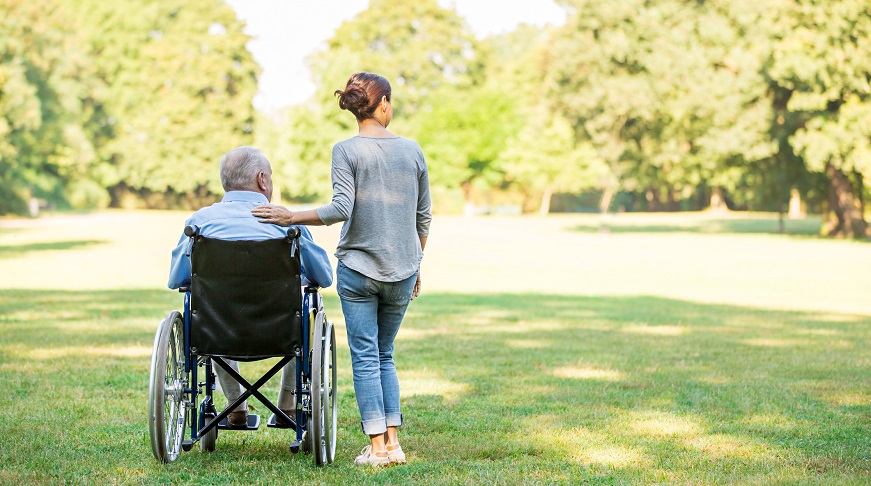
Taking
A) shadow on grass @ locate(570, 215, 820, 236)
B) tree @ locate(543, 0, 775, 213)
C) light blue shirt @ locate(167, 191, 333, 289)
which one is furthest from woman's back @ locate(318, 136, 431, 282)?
shadow on grass @ locate(570, 215, 820, 236)

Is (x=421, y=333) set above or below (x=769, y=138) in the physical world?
below

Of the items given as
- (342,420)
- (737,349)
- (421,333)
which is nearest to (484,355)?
(421,333)

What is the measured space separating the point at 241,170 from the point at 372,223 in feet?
2.19

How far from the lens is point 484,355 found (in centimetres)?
867

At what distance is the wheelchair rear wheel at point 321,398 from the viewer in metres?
4.30

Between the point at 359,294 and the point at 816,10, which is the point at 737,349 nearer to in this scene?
the point at 359,294

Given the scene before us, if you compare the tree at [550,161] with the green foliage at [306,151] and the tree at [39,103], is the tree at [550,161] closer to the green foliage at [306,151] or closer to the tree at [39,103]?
the green foliage at [306,151]

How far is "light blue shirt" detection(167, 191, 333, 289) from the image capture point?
4.40m

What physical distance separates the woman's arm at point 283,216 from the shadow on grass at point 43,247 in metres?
21.2

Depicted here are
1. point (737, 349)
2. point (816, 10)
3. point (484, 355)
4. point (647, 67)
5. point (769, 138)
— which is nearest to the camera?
point (484, 355)

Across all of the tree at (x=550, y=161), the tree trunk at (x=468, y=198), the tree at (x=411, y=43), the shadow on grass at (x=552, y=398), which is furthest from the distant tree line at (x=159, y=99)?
the shadow on grass at (x=552, y=398)

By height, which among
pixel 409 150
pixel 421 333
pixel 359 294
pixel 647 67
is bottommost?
pixel 421 333

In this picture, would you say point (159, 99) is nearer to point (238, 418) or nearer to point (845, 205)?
point (845, 205)

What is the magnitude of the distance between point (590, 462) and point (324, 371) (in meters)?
1.30
